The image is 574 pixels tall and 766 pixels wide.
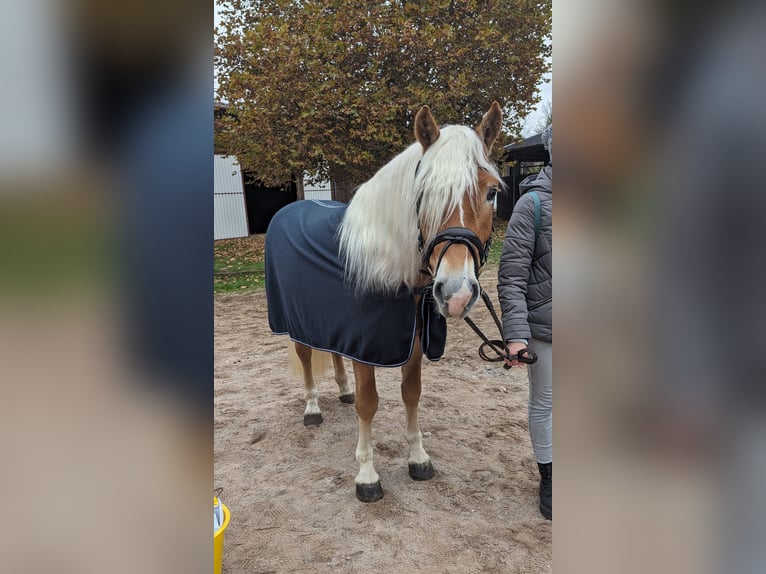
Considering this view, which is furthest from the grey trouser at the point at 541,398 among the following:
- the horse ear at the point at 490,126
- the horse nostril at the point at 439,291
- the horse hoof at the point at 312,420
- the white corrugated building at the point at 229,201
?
the white corrugated building at the point at 229,201

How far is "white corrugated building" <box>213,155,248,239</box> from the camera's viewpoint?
14464mm

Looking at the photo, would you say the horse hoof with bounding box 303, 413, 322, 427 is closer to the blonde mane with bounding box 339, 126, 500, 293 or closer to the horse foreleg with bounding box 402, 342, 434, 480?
the horse foreleg with bounding box 402, 342, 434, 480

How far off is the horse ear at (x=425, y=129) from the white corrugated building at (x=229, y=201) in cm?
1315

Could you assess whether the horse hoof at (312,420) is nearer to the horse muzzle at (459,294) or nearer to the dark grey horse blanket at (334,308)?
the dark grey horse blanket at (334,308)

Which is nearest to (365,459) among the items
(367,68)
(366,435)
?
(366,435)

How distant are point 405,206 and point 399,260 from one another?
26 cm

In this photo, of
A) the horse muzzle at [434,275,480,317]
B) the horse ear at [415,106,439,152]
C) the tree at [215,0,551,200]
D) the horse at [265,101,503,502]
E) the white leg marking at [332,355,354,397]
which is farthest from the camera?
the tree at [215,0,551,200]

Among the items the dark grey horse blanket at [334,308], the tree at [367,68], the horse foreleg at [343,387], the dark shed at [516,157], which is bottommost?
the horse foreleg at [343,387]

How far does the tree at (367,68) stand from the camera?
828 centimetres

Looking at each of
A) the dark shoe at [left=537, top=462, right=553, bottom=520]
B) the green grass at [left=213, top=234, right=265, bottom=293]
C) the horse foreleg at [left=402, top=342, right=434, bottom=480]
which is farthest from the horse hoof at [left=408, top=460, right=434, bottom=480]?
the green grass at [left=213, top=234, right=265, bottom=293]
